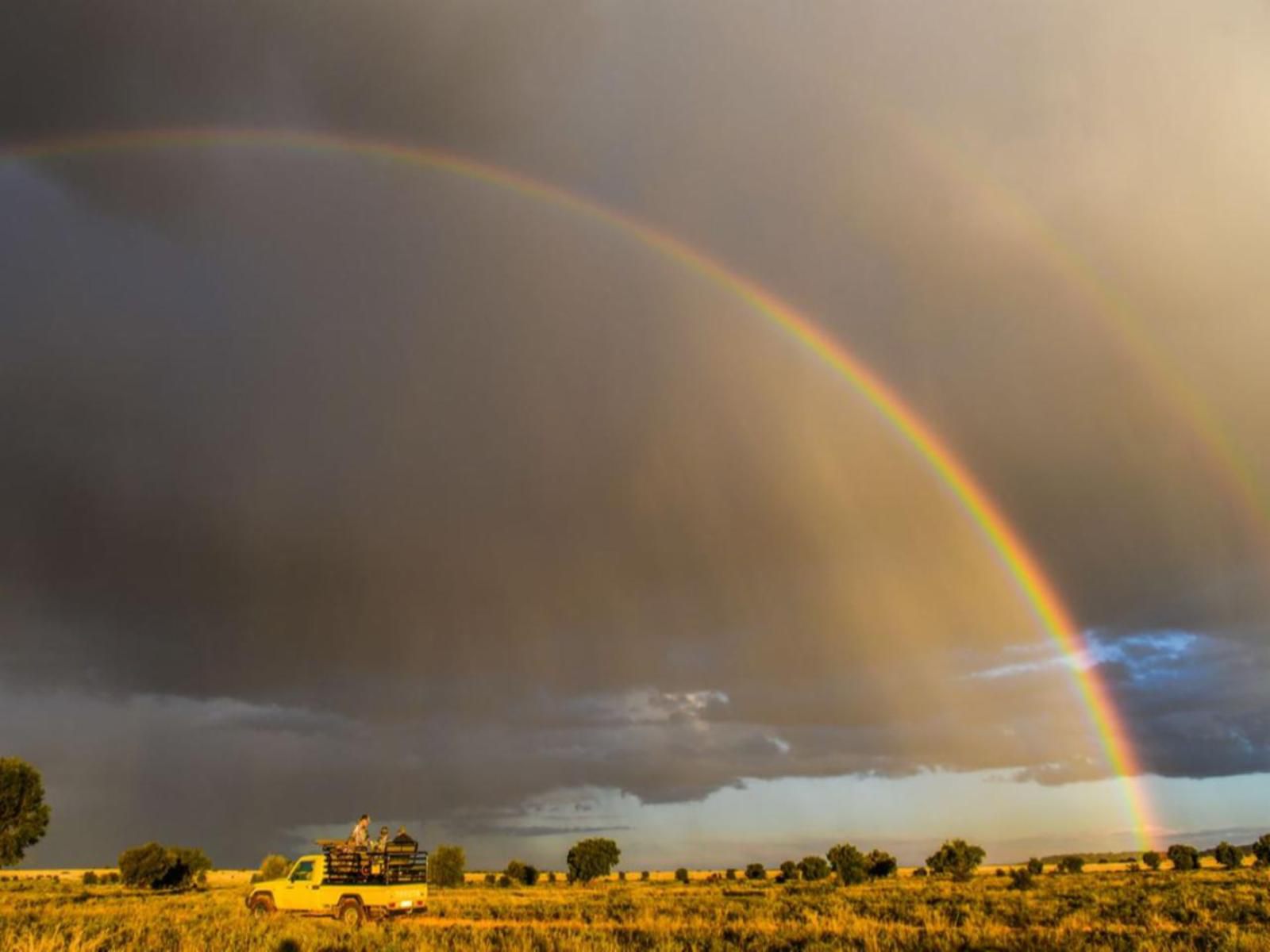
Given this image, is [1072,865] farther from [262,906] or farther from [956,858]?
[262,906]

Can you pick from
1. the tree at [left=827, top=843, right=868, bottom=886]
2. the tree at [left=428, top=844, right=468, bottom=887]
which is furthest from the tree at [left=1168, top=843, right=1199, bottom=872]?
the tree at [left=428, top=844, right=468, bottom=887]

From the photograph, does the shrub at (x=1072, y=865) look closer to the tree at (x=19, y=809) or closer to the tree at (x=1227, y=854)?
the tree at (x=1227, y=854)

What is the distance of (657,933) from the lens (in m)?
24.9

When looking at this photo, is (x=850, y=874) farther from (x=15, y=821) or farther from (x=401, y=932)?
(x=15, y=821)

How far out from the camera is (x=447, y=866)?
81125 millimetres

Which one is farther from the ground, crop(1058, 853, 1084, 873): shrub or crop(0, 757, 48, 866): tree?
crop(0, 757, 48, 866): tree

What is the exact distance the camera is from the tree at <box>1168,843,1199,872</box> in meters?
80.8

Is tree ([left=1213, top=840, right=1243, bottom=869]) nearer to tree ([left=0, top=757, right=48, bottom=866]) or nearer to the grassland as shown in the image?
the grassland

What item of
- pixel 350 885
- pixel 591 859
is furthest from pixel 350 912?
pixel 591 859

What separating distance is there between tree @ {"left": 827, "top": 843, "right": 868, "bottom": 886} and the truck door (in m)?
46.6

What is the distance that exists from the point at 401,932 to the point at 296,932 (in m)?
2.72

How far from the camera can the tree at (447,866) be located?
80875mm

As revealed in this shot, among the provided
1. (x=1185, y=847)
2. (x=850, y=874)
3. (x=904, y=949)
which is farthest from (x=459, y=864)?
(x=904, y=949)

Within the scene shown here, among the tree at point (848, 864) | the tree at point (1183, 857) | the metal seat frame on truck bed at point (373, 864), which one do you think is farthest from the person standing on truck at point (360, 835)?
the tree at point (1183, 857)
